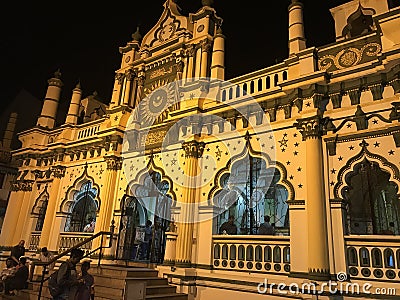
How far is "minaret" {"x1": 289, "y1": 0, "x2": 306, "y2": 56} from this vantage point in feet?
29.1

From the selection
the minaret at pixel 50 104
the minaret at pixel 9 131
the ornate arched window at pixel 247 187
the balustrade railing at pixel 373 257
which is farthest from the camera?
the minaret at pixel 9 131

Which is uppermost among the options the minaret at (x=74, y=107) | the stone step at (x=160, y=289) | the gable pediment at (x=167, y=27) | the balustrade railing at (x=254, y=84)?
the gable pediment at (x=167, y=27)

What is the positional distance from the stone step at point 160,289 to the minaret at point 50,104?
1054 centimetres

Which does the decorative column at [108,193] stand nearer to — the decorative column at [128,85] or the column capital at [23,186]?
the decorative column at [128,85]

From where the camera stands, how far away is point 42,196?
13.9 m

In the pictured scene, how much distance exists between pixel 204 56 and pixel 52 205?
28.8 ft

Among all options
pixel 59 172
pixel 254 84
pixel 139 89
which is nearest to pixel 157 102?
pixel 139 89

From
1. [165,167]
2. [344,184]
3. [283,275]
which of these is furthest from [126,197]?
[344,184]

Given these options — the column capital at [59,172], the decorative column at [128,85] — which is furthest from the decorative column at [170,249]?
the column capital at [59,172]

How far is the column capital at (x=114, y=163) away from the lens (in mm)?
11641

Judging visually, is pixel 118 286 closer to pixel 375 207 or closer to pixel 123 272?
pixel 123 272

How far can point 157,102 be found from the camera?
39.0ft

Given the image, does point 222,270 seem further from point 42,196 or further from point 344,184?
point 42,196

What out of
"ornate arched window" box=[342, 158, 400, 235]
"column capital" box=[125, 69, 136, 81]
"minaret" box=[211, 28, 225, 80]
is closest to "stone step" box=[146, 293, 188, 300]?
"ornate arched window" box=[342, 158, 400, 235]
